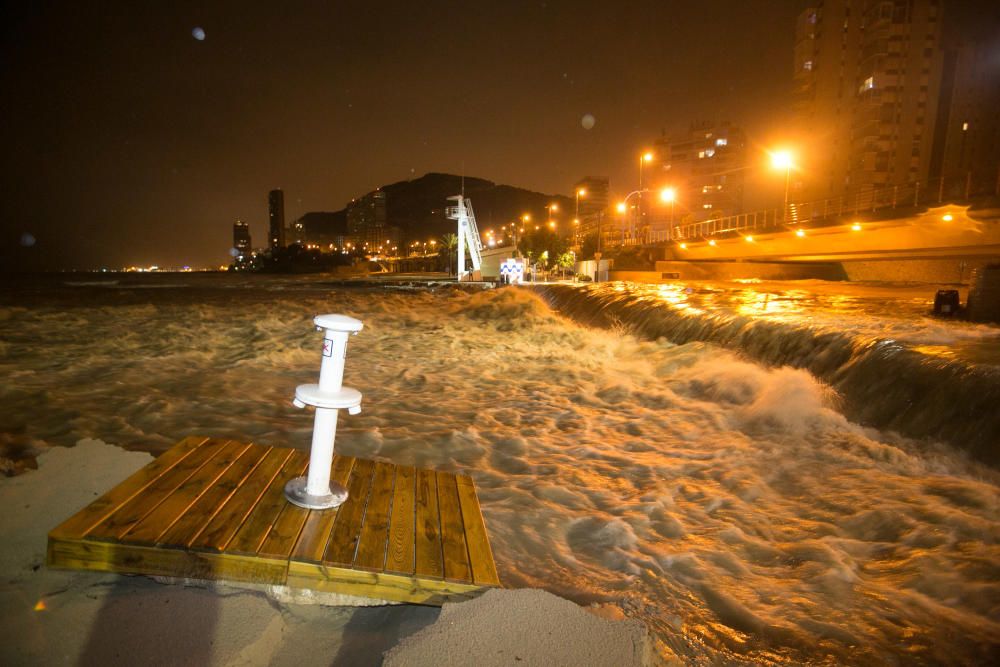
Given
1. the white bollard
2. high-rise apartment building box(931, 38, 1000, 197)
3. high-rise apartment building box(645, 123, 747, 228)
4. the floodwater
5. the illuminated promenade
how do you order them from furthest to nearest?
high-rise apartment building box(645, 123, 747, 228)
high-rise apartment building box(931, 38, 1000, 197)
the illuminated promenade
the floodwater
the white bollard

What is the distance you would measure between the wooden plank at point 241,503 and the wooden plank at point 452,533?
1243mm

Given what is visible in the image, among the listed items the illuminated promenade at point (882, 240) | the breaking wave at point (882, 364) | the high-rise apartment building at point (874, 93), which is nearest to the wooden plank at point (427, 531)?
the breaking wave at point (882, 364)

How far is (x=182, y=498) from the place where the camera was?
134 inches

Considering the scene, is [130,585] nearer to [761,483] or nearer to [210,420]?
[210,420]

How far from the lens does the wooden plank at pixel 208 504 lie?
115 inches

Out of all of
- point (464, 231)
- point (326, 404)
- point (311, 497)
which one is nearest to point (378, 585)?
point (311, 497)

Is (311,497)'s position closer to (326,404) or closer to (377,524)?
(377,524)

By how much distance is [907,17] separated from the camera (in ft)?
220

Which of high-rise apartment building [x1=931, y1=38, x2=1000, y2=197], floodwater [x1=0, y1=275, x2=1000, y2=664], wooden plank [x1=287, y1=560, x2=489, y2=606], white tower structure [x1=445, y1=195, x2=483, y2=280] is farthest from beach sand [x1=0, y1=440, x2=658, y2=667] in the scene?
high-rise apartment building [x1=931, y1=38, x2=1000, y2=197]

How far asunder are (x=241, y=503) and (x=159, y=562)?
58 centimetres

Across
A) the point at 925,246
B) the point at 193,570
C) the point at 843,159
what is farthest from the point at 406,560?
the point at 843,159

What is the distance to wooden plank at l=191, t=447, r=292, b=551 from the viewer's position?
9.64 ft

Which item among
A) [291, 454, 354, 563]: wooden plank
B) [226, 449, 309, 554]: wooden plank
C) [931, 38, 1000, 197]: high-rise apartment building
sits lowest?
[291, 454, 354, 563]: wooden plank

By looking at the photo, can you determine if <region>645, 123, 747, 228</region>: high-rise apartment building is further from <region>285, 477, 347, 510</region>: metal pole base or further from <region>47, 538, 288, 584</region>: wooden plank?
<region>47, 538, 288, 584</region>: wooden plank
